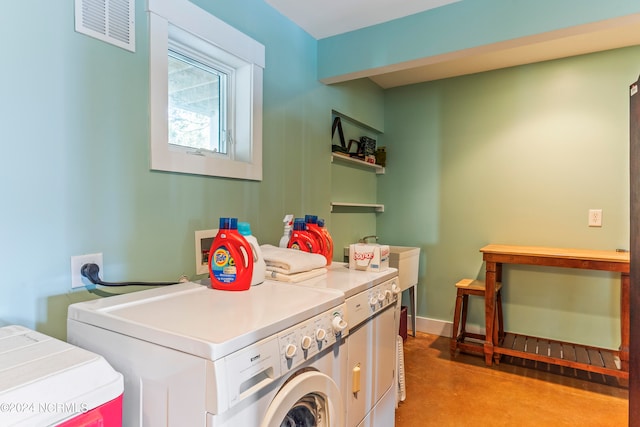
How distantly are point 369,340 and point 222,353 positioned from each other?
2.80 ft

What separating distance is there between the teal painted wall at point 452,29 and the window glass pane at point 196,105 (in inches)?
32.2

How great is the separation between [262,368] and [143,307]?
0.46 metres

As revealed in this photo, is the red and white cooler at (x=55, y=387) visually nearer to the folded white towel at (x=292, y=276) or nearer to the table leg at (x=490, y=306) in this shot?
the folded white towel at (x=292, y=276)

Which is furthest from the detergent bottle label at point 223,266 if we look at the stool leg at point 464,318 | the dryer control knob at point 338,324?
the stool leg at point 464,318

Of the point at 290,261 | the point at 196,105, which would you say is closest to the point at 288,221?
the point at 290,261

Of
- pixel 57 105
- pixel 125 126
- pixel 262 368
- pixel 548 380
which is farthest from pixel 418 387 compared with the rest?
pixel 57 105

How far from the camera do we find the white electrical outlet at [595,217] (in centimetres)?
265

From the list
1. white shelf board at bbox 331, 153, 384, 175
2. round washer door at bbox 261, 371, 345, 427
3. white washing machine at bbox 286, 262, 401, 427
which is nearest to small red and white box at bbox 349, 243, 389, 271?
white washing machine at bbox 286, 262, 401, 427

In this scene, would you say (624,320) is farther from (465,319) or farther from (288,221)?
(288,221)

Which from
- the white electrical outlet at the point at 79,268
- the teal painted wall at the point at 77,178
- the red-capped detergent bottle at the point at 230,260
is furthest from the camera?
the red-capped detergent bottle at the point at 230,260

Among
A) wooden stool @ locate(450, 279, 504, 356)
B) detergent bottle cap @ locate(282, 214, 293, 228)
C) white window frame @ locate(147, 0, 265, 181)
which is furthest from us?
wooden stool @ locate(450, 279, 504, 356)

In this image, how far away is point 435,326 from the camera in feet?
10.7

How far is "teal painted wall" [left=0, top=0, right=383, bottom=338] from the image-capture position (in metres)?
1.10

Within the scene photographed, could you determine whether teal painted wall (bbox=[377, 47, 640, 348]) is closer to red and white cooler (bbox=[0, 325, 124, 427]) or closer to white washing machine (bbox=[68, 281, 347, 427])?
white washing machine (bbox=[68, 281, 347, 427])
